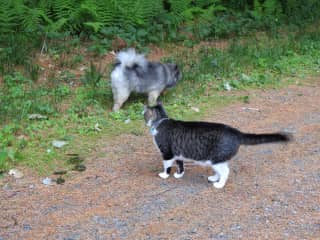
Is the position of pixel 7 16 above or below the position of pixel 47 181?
above

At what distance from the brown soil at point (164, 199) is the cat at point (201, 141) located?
0.25 m

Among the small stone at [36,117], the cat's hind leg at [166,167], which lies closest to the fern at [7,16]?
the small stone at [36,117]

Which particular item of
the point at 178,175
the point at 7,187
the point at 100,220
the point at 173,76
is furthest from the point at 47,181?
the point at 173,76

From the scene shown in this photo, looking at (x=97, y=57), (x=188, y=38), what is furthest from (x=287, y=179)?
(x=188, y=38)

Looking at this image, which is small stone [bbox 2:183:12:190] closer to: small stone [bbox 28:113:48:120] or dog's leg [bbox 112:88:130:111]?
small stone [bbox 28:113:48:120]

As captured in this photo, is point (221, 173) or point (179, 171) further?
point (179, 171)

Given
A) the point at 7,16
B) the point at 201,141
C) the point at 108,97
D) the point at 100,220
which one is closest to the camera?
the point at 100,220

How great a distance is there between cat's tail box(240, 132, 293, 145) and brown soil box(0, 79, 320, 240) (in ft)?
1.97

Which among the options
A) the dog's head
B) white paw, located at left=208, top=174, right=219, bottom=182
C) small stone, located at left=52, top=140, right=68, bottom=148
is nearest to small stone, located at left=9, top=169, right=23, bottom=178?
small stone, located at left=52, top=140, right=68, bottom=148

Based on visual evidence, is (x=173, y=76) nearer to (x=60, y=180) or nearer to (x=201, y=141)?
(x=201, y=141)

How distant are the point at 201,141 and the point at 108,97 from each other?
376cm

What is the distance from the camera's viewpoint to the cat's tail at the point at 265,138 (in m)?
Result: 5.79

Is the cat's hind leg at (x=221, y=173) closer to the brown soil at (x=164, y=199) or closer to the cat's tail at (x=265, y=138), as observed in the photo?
the brown soil at (x=164, y=199)

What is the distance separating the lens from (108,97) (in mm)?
9391
